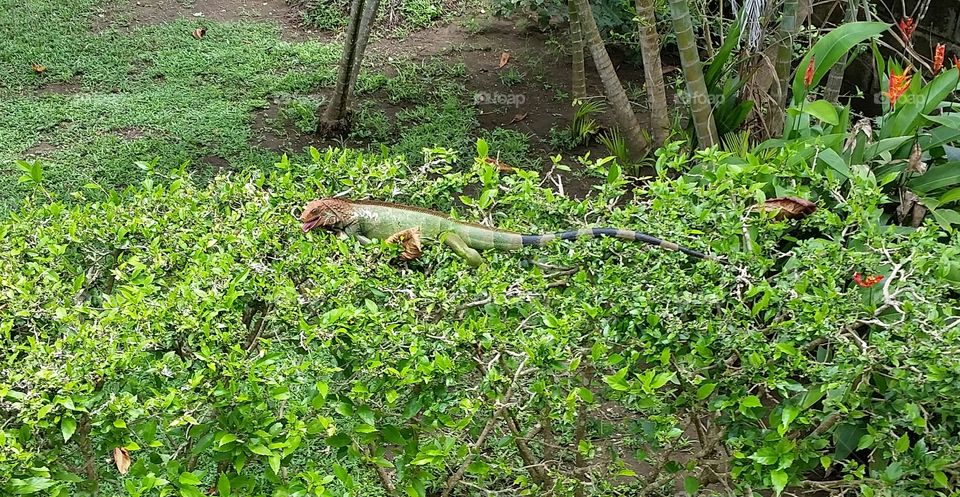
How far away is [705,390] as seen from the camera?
6.84 feet

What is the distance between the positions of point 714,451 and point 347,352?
3.95ft

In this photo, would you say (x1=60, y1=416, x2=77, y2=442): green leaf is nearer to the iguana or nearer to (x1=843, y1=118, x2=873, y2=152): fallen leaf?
the iguana

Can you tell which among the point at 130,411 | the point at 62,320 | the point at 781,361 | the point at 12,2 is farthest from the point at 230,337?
the point at 12,2

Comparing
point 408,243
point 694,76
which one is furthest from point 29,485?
point 694,76

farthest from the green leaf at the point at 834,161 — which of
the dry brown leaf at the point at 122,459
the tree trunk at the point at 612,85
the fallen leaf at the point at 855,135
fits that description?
the dry brown leaf at the point at 122,459

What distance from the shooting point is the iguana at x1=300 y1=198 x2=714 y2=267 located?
251cm

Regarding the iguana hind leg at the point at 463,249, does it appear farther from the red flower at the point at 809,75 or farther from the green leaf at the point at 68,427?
the red flower at the point at 809,75

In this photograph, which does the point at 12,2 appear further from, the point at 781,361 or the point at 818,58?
the point at 781,361

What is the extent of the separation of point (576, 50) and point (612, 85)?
0.66m

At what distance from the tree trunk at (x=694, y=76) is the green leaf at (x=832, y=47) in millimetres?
549

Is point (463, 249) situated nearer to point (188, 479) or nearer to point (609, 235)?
point (609, 235)

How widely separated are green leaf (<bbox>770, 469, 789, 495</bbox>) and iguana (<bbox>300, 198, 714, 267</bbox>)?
66cm

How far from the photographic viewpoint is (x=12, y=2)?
25.6ft

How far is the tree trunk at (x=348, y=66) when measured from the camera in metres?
5.32
